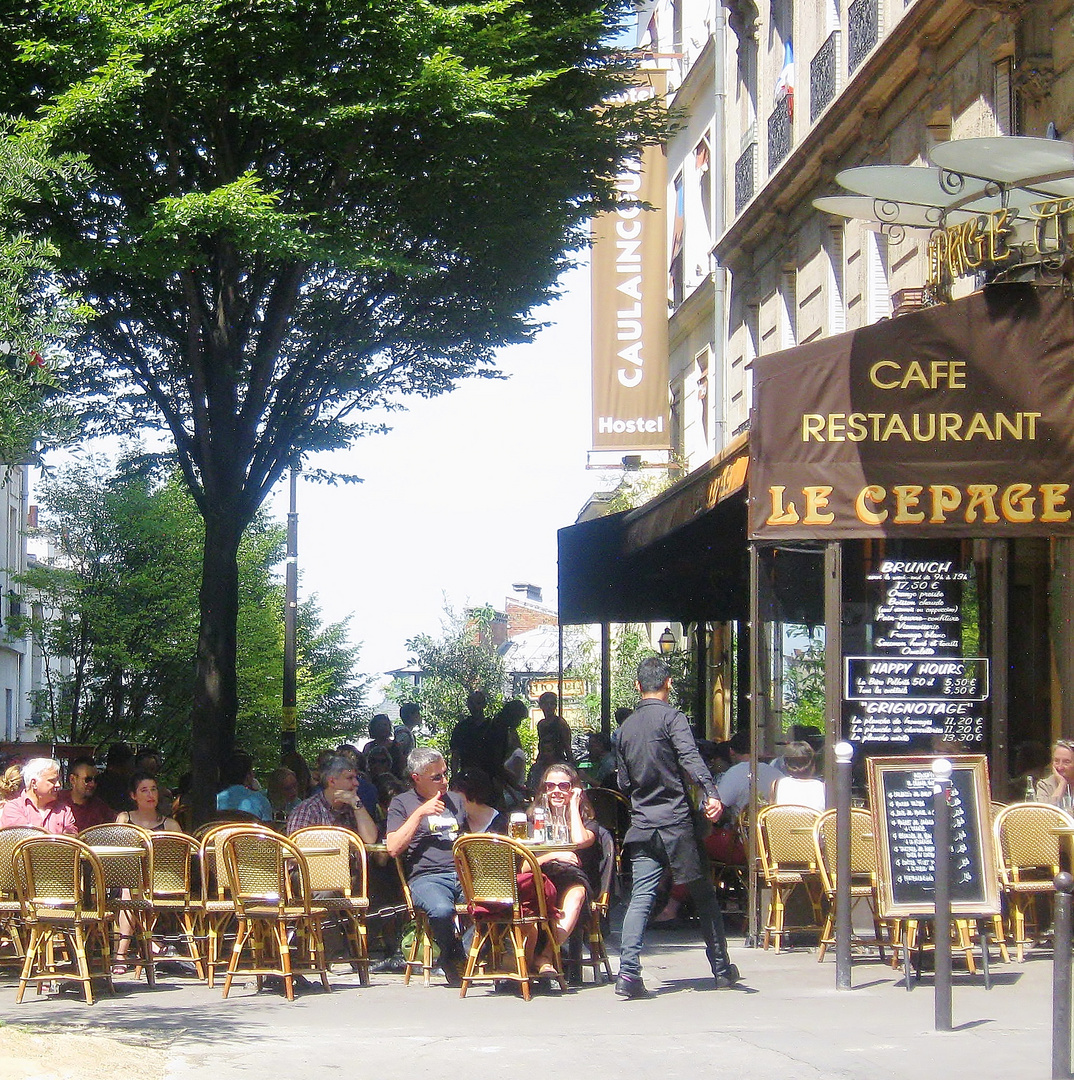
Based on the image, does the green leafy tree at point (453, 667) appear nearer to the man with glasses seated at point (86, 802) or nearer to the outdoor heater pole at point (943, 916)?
the man with glasses seated at point (86, 802)

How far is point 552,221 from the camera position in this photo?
15125 millimetres

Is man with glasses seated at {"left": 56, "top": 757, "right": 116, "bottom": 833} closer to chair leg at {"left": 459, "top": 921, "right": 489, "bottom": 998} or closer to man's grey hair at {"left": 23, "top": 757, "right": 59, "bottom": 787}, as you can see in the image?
man's grey hair at {"left": 23, "top": 757, "right": 59, "bottom": 787}

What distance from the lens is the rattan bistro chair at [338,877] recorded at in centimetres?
1018

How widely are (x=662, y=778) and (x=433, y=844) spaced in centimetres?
182

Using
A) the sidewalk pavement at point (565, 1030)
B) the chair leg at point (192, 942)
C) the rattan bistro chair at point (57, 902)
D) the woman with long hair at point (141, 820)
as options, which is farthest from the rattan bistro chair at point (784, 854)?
the rattan bistro chair at point (57, 902)

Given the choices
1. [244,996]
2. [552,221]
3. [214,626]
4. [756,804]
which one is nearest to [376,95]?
[552,221]

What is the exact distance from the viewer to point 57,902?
31.4ft

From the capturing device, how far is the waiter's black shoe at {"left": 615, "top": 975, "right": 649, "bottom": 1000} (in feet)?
30.1

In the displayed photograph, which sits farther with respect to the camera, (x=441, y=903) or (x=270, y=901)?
(x=441, y=903)

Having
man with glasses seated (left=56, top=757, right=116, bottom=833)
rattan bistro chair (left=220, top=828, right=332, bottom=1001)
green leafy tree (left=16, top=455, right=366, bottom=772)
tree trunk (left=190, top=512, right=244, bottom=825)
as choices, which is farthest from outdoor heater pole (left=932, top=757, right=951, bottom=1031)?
green leafy tree (left=16, top=455, right=366, bottom=772)

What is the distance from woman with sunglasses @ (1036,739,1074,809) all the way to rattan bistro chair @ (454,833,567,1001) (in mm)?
3597

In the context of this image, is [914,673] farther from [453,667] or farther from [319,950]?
[453,667]

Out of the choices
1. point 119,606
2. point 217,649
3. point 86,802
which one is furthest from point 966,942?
point 119,606

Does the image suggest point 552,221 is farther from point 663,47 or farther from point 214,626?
point 663,47
